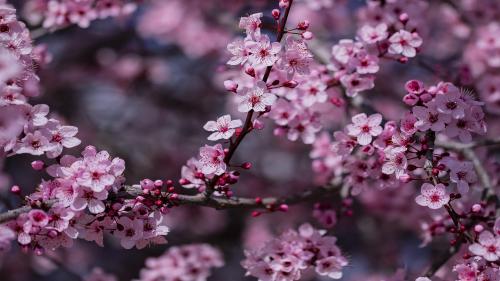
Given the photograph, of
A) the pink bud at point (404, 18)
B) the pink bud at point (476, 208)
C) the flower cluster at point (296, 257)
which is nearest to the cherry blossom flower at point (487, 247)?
the pink bud at point (476, 208)

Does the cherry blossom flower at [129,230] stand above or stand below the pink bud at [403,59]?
below

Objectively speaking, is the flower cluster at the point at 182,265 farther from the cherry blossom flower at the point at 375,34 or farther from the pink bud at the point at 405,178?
the cherry blossom flower at the point at 375,34

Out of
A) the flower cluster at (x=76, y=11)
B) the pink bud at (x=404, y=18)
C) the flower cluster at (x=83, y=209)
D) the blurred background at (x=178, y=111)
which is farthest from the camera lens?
the blurred background at (x=178, y=111)

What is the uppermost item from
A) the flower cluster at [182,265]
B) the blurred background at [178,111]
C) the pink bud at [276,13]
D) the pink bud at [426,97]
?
the pink bud at [276,13]

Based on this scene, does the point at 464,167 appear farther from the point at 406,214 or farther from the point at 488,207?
the point at 406,214

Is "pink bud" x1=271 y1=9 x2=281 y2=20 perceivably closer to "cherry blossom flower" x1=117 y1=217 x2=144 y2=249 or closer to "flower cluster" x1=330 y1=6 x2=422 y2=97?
"flower cluster" x1=330 y1=6 x2=422 y2=97

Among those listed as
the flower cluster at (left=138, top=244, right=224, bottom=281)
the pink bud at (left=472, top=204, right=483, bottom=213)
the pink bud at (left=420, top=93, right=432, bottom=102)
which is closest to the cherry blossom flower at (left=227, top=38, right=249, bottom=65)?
the pink bud at (left=420, top=93, right=432, bottom=102)

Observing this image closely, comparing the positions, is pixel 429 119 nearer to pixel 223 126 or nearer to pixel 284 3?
pixel 284 3
